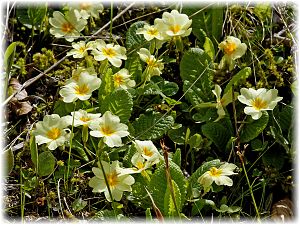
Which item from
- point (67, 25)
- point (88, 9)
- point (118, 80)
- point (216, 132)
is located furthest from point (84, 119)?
point (88, 9)

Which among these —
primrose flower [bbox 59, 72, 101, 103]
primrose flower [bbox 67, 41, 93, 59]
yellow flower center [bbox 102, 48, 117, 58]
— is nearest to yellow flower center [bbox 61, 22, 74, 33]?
primrose flower [bbox 67, 41, 93, 59]

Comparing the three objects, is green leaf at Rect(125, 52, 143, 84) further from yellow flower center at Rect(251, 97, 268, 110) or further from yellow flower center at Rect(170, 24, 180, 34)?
yellow flower center at Rect(251, 97, 268, 110)

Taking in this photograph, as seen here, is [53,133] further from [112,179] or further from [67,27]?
[67,27]

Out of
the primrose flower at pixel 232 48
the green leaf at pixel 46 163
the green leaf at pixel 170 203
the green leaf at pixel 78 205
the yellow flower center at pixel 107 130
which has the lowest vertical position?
the green leaf at pixel 78 205

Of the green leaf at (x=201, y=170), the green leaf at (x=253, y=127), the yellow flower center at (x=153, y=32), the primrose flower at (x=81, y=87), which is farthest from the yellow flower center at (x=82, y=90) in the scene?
the green leaf at (x=253, y=127)

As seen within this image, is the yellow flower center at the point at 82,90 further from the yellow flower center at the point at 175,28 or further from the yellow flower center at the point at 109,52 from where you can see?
the yellow flower center at the point at 175,28

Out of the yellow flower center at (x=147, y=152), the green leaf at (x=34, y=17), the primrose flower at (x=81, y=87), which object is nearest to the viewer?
the yellow flower center at (x=147, y=152)
